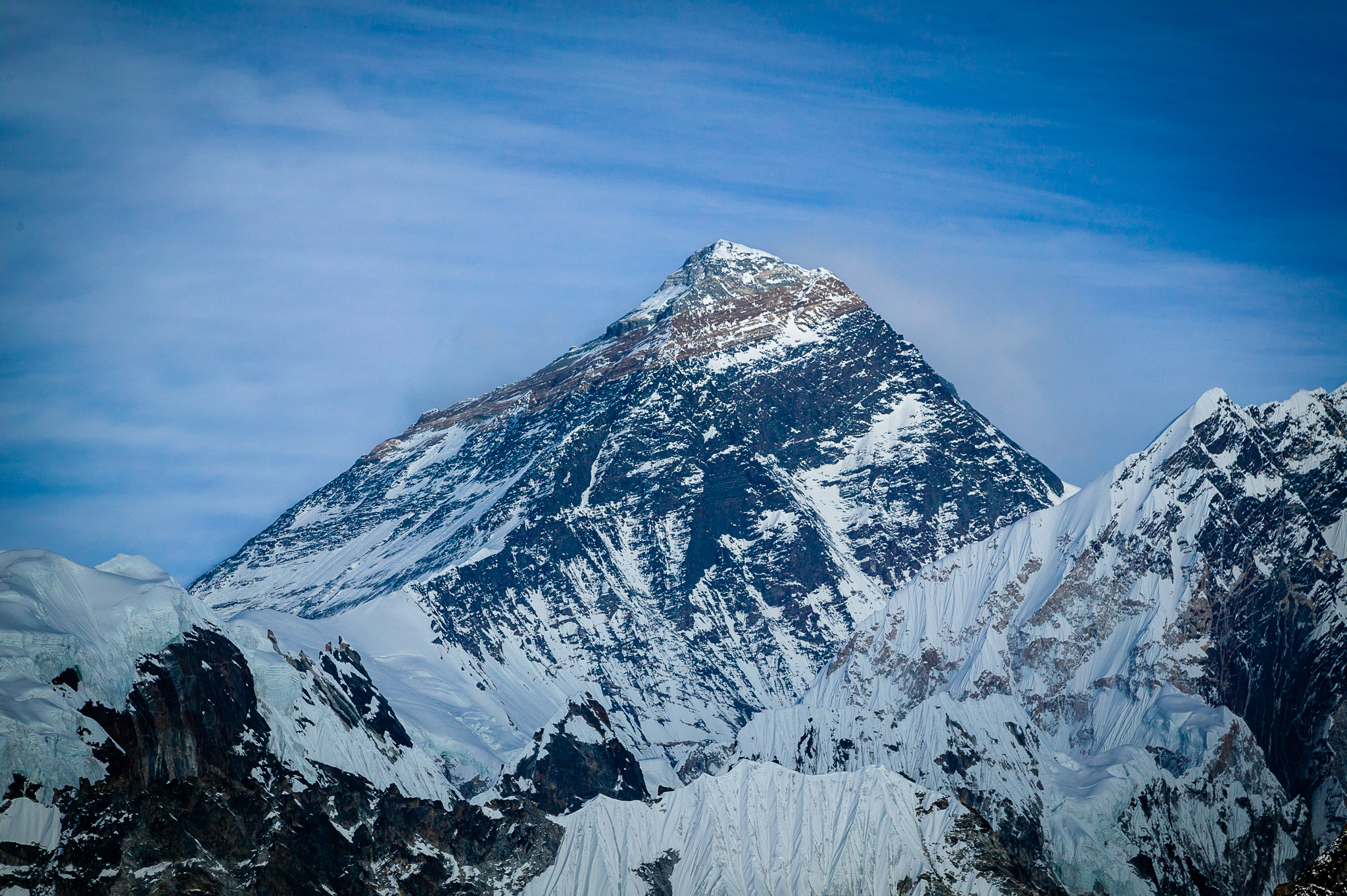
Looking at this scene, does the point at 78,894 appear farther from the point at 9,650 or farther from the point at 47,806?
the point at 9,650

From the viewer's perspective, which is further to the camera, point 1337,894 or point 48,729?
point 48,729

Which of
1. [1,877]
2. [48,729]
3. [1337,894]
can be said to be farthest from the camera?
[48,729]

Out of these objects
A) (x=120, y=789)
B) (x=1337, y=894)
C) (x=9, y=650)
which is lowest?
(x=1337, y=894)

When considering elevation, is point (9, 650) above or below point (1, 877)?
above

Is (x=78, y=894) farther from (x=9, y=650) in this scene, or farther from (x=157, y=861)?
(x=9, y=650)

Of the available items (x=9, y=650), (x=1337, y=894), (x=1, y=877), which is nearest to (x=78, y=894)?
(x=1, y=877)

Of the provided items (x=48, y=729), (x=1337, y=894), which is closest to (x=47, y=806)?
(x=48, y=729)

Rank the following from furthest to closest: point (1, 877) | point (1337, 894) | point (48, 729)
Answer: point (48, 729), point (1, 877), point (1337, 894)

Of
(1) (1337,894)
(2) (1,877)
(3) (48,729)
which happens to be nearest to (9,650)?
(3) (48,729)

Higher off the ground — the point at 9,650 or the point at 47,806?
the point at 9,650
